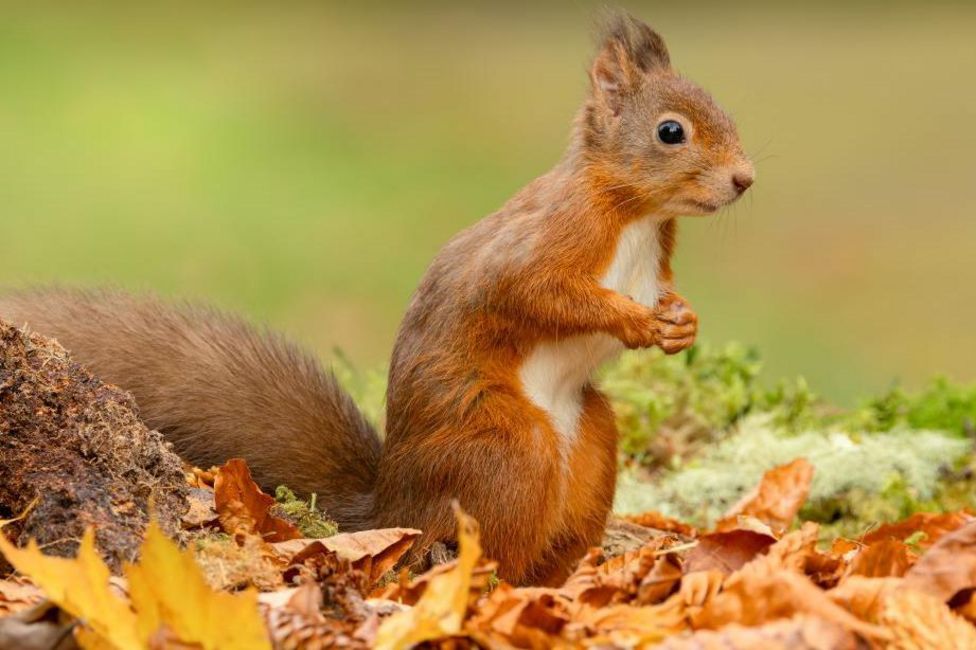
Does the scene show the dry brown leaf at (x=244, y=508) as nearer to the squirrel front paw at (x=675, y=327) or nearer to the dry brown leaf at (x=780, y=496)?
the squirrel front paw at (x=675, y=327)

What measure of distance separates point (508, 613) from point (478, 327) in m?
1.15

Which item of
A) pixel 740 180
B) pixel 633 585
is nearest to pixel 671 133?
pixel 740 180

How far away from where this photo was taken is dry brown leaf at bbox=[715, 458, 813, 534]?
3.57 metres

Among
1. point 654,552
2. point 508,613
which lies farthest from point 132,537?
point 654,552

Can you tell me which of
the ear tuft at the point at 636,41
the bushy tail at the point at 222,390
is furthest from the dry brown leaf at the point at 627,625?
the ear tuft at the point at 636,41

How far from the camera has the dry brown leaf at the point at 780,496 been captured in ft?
11.7

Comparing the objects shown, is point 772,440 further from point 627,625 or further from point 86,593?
point 86,593

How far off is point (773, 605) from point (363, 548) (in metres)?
0.88

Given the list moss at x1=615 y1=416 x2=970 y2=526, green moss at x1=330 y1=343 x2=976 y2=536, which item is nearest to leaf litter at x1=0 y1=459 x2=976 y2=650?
green moss at x1=330 y1=343 x2=976 y2=536

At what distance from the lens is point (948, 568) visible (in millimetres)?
1986

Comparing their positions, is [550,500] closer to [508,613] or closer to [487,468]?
[487,468]

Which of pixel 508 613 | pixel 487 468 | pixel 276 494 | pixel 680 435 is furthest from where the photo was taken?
pixel 680 435

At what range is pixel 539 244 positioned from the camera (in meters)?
2.90

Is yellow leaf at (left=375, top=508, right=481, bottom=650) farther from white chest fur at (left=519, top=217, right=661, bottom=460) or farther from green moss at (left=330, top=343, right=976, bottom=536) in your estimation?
green moss at (left=330, top=343, right=976, bottom=536)
